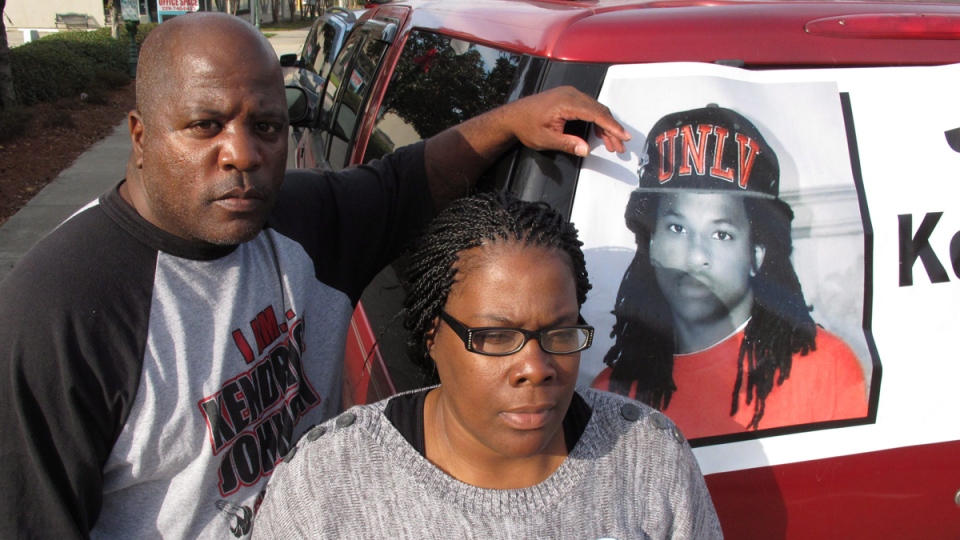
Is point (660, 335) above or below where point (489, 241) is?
below

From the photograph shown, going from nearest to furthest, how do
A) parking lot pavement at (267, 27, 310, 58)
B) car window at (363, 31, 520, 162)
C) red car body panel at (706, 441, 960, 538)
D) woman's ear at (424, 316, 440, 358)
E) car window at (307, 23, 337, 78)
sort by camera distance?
woman's ear at (424, 316, 440, 358), red car body panel at (706, 441, 960, 538), car window at (363, 31, 520, 162), car window at (307, 23, 337, 78), parking lot pavement at (267, 27, 310, 58)

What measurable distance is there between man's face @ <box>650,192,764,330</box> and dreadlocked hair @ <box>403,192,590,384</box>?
9.0 inches

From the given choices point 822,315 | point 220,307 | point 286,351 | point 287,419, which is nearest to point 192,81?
point 220,307

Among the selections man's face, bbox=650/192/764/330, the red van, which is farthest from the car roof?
man's face, bbox=650/192/764/330

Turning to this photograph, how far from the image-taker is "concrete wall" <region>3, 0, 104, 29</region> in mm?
30844

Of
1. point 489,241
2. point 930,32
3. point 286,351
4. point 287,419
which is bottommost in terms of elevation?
point 287,419

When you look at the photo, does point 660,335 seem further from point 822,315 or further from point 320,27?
point 320,27

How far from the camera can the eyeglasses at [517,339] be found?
4.99 ft

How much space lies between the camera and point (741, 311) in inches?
73.4

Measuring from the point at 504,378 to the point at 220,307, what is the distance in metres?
0.67

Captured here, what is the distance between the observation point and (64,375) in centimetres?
155

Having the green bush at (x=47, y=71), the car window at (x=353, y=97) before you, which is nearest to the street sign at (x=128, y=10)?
the green bush at (x=47, y=71)

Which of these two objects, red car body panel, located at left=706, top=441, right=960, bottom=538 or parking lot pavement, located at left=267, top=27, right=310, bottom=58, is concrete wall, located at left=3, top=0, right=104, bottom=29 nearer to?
parking lot pavement, located at left=267, top=27, right=310, bottom=58

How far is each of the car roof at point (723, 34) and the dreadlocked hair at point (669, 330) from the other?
365 millimetres
